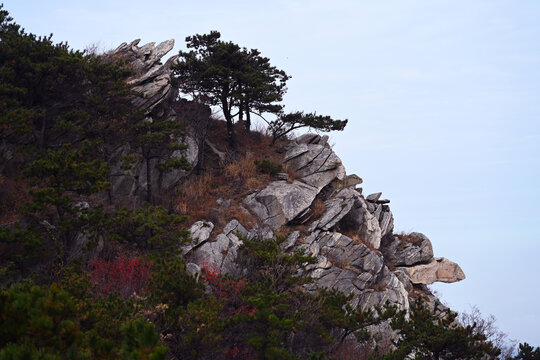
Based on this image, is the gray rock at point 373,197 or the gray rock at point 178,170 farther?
the gray rock at point 373,197

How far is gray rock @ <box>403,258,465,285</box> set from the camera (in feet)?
92.9

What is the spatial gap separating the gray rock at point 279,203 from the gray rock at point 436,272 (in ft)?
31.3

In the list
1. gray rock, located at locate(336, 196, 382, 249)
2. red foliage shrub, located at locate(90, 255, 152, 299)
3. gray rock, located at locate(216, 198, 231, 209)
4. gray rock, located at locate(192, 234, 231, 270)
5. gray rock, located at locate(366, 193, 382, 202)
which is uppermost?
gray rock, located at locate(366, 193, 382, 202)

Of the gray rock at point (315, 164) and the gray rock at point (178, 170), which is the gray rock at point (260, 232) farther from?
the gray rock at point (178, 170)

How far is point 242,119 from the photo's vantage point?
2909 centimetres

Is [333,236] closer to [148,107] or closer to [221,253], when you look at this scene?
[221,253]

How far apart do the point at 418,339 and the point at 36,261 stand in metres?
12.8

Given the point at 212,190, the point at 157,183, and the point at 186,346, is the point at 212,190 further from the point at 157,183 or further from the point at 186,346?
the point at 186,346

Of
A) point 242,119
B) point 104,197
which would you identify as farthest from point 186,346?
point 242,119

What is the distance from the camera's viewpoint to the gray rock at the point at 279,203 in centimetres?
2208

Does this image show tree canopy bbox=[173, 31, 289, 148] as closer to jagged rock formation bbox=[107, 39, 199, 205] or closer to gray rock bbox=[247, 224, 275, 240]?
jagged rock formation bbox=[107, 39, 199, 205]

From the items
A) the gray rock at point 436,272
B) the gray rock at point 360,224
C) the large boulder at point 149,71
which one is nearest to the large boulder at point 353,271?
the gray rock at point 360,224

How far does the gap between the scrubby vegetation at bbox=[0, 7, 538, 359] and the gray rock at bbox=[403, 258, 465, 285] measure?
29.1 feet

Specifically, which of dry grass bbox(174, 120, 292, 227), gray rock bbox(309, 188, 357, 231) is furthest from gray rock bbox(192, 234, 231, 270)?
gray rock bbox(309, 188, 357, 231)
